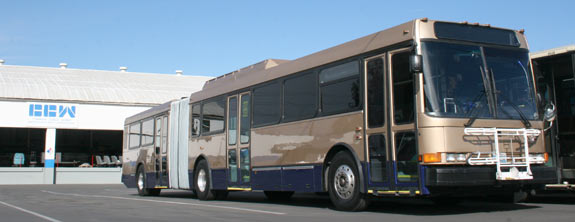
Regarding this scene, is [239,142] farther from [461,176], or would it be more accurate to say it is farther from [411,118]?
[461,176]

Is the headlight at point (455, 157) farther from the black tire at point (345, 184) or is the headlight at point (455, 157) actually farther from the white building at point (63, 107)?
the white building at point (63, 107)

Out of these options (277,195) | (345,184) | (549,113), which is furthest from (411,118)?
(277,195)

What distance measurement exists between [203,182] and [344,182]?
6.41 meters

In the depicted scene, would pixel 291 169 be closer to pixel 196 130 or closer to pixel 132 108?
pixel 196 130

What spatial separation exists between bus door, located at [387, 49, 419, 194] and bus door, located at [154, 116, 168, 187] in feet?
34.1

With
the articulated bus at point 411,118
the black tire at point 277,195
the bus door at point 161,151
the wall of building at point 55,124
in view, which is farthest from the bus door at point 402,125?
the wall of building at point 55,124

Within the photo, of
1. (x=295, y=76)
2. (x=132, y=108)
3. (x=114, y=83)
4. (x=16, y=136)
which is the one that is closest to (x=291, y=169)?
(x=295, y=76)

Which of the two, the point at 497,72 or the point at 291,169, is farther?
the point at 291,169

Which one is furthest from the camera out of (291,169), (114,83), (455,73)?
(114,83)

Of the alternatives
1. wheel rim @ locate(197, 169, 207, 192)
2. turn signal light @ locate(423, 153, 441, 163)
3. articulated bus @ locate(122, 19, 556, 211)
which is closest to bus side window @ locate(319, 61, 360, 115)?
articulated bus @ locate(122, 19, 556, 211)

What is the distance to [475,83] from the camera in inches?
363

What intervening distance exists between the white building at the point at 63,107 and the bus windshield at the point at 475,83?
3331 centimetres

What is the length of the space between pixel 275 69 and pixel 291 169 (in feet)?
7.65

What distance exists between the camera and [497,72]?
31.1 feet
